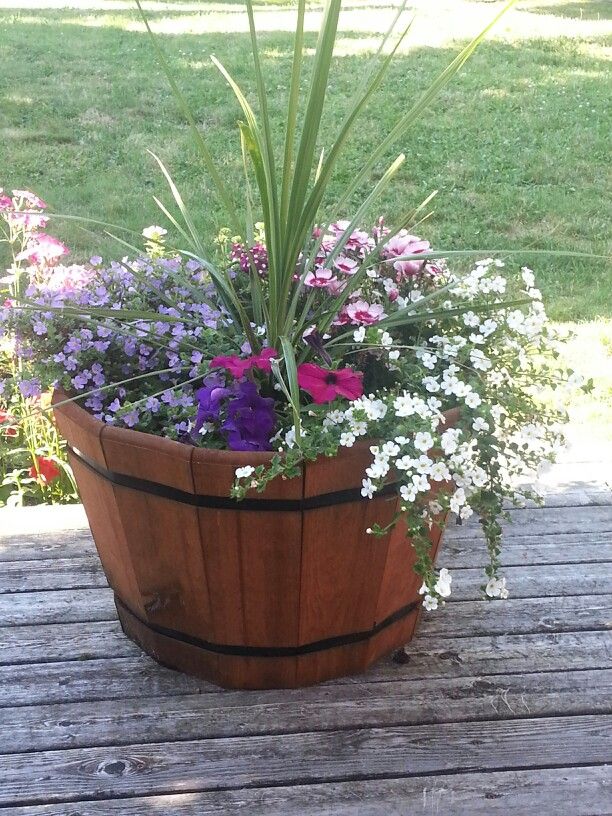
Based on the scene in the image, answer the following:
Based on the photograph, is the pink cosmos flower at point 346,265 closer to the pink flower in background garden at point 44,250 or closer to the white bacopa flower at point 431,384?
the white bacopa flower at point 431,384

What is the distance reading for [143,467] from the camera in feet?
4.64

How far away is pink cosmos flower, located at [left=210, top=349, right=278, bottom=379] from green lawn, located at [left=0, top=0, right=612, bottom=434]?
2.58 m

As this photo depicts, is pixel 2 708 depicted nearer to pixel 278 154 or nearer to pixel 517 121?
pixel 278 154

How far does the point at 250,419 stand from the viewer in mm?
1405

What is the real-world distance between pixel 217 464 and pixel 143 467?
0.49 feet

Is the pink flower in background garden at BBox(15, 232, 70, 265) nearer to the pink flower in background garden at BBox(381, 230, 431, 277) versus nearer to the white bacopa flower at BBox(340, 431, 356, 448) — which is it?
the pink flower in background garden at BBox(381, 230, 431, 277)

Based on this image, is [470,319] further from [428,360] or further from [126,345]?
[126,345]

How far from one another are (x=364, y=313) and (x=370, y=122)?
470cm

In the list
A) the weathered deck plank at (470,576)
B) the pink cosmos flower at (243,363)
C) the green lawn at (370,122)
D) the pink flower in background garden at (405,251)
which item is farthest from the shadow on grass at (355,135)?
the pink cosmos flower at (243,363)

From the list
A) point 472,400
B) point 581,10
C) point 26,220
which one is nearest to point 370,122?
point 26,220

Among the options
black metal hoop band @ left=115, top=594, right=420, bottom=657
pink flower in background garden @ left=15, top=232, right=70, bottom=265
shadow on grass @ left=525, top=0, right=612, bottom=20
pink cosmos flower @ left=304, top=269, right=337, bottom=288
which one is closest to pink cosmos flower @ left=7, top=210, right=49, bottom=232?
pink flower in background garden @ left=15, top=232, right=70, bottom=265

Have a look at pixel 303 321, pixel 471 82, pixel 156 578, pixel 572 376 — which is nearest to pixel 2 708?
pixel 156 578

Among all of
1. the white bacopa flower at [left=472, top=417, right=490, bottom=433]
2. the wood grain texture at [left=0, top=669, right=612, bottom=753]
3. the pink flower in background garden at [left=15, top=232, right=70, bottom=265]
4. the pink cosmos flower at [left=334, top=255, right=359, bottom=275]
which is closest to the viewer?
the white bacopa flower at [left=472, top=417, right=490, bottom=433]

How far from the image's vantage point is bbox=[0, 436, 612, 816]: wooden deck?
4.66 ft
